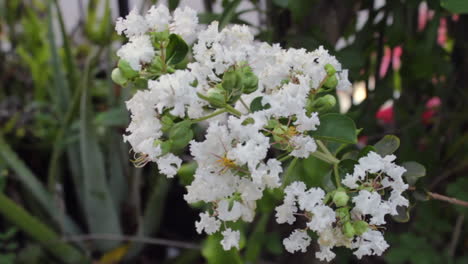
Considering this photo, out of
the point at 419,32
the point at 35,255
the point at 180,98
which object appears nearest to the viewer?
the point at 180,98

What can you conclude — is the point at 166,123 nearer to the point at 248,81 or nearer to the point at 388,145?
the point at 248,81

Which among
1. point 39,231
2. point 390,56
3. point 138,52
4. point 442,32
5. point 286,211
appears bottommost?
point 39,231

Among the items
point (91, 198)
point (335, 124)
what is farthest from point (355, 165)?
point (91, 198)

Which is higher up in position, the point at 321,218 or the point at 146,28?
the point at 146,28

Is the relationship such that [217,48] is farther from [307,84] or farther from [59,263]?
[59,263]

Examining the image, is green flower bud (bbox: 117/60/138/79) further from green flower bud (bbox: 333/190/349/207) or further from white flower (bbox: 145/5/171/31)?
green flower bud (bbox: 333/190/349/207)

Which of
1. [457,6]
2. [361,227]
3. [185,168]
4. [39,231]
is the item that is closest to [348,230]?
[361,227]
